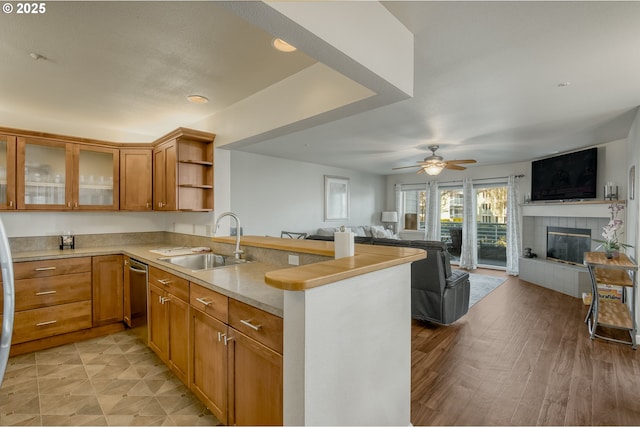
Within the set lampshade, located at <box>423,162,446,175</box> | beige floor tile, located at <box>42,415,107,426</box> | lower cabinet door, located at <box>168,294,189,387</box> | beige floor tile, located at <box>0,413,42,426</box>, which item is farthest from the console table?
beige floor tile, located at <box>0,413,42,426</box>

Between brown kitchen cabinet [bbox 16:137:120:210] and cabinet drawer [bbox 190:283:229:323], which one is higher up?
brown kitchen cabinet [bbox 16:137:120:210]

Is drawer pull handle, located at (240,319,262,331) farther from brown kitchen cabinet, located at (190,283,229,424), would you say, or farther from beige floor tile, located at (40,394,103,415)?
beige floor tile, located at (40,394,103,415)

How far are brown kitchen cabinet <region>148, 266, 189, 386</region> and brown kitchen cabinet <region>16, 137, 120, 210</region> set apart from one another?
1485mm

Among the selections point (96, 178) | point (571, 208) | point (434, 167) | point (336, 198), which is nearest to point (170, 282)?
point (96, 178)

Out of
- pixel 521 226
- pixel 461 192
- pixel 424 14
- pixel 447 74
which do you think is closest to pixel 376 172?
pixel 461 192

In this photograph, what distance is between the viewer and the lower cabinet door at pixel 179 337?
208 centimetres

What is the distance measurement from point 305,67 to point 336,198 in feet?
17.1

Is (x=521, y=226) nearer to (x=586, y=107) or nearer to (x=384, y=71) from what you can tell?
(x=586, y=107)

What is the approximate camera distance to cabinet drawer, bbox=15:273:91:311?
272 cm

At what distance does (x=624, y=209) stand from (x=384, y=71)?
4.96 metres

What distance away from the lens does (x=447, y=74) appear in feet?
7.74

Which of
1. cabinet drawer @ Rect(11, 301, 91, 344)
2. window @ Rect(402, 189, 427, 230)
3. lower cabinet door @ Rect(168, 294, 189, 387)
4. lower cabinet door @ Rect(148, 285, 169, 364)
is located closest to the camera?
lower cabinet door @ Rect(168, 294, 189, 387)

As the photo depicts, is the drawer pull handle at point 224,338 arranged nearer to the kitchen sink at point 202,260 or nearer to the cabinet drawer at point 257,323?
the cabinet drawer at point 257,323

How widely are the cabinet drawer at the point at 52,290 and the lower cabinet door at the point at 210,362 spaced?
6.16 feet
